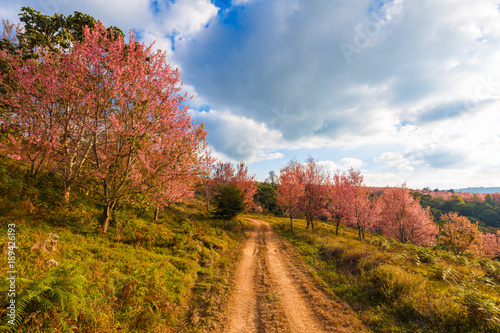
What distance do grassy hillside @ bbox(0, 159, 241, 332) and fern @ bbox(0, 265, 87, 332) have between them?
20 millimetres

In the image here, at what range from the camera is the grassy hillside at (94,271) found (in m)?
4.62

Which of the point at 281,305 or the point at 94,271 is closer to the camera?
the point at 94,271

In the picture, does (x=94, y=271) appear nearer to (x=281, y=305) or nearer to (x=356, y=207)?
(x=281, y=305)

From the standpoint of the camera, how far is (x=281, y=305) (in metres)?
8.28

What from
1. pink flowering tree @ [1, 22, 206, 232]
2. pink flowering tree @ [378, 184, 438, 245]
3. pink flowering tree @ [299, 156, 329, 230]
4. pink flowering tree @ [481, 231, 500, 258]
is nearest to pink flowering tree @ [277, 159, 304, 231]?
pink flowering tree @ [299, 156, 329, 230]

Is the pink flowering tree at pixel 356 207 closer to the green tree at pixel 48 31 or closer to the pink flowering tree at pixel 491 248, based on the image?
the pink flowering tree at pixel 491 248

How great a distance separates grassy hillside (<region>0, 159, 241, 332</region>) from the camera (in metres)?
4.62

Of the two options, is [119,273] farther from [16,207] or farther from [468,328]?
[468,328]

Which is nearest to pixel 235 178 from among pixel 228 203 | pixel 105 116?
pixel 228 203

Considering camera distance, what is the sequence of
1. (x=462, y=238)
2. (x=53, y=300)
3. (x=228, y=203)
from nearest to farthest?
(x=53, y=300)
(x=228, y=203)
(x=462, y=238)

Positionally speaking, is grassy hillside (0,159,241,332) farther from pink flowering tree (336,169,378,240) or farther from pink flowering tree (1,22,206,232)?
pink flowering tree (336,169,378,240)

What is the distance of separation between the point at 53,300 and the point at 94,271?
108 inches

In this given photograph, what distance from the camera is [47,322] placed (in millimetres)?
4117

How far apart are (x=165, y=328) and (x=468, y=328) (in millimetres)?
10777
